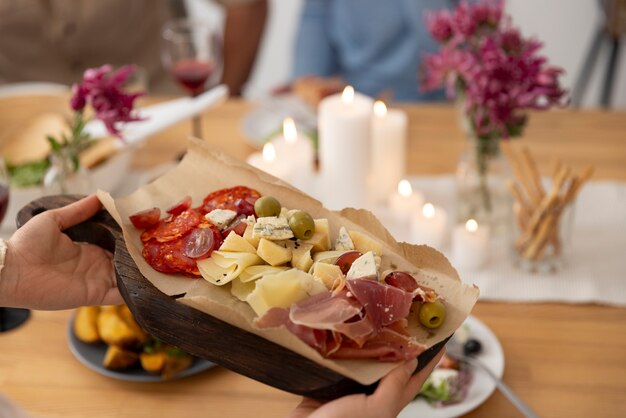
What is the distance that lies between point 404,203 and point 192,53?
24.5 inches

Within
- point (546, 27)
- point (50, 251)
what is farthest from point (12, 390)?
point (546, 27)

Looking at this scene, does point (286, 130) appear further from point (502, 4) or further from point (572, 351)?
point (572, 351)

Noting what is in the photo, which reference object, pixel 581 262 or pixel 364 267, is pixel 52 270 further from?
pixel 581 262

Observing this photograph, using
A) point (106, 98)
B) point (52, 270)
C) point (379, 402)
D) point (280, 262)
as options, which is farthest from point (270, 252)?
point (106, 98)

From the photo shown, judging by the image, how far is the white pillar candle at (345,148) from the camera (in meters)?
1.62

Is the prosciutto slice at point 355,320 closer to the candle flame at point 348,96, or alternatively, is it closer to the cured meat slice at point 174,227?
the cured meat slice at point 174,227

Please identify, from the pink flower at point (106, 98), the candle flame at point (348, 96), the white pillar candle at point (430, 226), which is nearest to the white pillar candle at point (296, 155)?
the candle flame at point (348, 96)

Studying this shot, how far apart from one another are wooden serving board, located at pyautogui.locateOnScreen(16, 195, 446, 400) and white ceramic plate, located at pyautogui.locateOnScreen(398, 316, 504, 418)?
0.21 m

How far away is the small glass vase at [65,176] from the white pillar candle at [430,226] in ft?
2.21

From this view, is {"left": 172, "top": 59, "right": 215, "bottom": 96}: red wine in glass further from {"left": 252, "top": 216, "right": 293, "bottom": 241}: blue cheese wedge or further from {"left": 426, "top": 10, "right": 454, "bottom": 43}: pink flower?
{"left": 252, "top": 216, "right": 293, "bottom": 241}: blue cheese wedge

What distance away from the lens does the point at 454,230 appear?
1.54 meters

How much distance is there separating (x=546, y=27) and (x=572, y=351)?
3.02 metres

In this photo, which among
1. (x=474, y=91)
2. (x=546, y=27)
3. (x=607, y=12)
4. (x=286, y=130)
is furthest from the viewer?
(x=546, y=27)

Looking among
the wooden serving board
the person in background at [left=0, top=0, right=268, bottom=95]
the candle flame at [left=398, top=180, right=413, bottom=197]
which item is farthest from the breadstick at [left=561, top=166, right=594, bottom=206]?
the person in background at [left=0, top=0, right=268, bottom=95]
